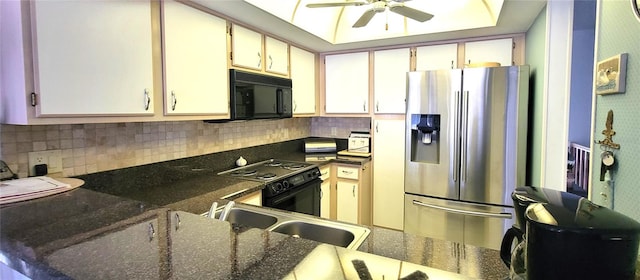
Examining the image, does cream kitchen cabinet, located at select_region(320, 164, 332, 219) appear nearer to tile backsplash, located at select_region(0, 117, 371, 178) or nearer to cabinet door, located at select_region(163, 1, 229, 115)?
tile backsplash, located at select_region(0, 117, 371, 178)

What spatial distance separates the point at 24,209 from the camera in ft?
3.87

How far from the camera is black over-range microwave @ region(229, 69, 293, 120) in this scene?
2.37 m

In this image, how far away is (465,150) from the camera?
8.55ft

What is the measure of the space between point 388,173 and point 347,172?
43cm

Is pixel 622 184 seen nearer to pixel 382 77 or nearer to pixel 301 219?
pixel 301 219

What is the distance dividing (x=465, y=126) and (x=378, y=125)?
0.92 m

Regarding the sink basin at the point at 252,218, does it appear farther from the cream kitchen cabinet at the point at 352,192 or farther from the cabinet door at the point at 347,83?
the cabinet door at the point at 347,83

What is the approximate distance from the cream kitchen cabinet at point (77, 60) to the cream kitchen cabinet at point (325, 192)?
174cm

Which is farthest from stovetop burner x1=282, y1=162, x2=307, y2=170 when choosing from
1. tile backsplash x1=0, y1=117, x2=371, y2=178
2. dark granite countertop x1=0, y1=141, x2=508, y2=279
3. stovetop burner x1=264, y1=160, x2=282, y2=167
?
dark granite countertop x1=0, y1=141, x2=508, y2=279

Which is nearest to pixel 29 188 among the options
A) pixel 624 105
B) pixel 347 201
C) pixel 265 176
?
pixel 265 176

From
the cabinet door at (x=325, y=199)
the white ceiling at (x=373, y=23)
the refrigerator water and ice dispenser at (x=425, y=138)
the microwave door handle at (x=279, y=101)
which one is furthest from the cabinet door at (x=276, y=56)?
the refrigerator water and ice dispenser at (x=425, y=138)

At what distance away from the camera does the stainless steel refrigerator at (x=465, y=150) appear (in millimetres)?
2467

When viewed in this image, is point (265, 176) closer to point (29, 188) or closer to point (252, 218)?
point (252, 218)

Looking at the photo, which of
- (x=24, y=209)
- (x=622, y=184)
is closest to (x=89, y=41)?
(x=24, y=209)
